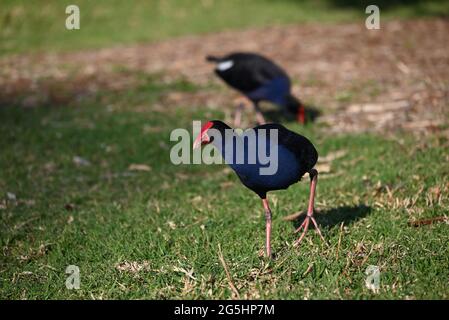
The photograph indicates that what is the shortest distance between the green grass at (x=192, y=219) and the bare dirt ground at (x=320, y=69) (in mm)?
1136


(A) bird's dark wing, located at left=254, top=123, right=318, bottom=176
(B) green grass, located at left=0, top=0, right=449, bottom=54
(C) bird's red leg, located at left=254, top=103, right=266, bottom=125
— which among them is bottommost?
(B) green grass, located at left=0, top=0, right=449, bottom=54

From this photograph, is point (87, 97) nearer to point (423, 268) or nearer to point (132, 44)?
point (132, 44)

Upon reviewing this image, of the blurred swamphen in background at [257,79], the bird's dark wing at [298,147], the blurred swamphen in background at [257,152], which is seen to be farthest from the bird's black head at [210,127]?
the blurred swamphen in background at [257,79]

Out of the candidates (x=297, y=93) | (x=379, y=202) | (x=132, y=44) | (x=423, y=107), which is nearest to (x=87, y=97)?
(x=297, y=93)

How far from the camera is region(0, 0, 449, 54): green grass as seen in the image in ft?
54.4

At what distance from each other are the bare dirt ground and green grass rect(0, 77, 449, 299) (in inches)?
44.7

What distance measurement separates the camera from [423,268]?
459 cm

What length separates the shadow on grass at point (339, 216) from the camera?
563 centimetres

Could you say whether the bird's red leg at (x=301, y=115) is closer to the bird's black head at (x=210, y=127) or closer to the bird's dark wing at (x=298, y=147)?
the bird's dark wing at (x=298, y=147)

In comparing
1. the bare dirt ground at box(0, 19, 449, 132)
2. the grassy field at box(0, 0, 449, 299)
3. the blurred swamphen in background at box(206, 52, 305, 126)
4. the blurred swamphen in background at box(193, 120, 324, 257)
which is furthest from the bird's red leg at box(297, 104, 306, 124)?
the blurred swamphen in background at box(193, 120, 324, 257)

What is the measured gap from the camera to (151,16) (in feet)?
60.0

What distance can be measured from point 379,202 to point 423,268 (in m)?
1.46

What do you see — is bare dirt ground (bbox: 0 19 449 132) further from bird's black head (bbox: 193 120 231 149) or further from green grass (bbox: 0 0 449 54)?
bird's black head (bbox: 193 120 231 149)
